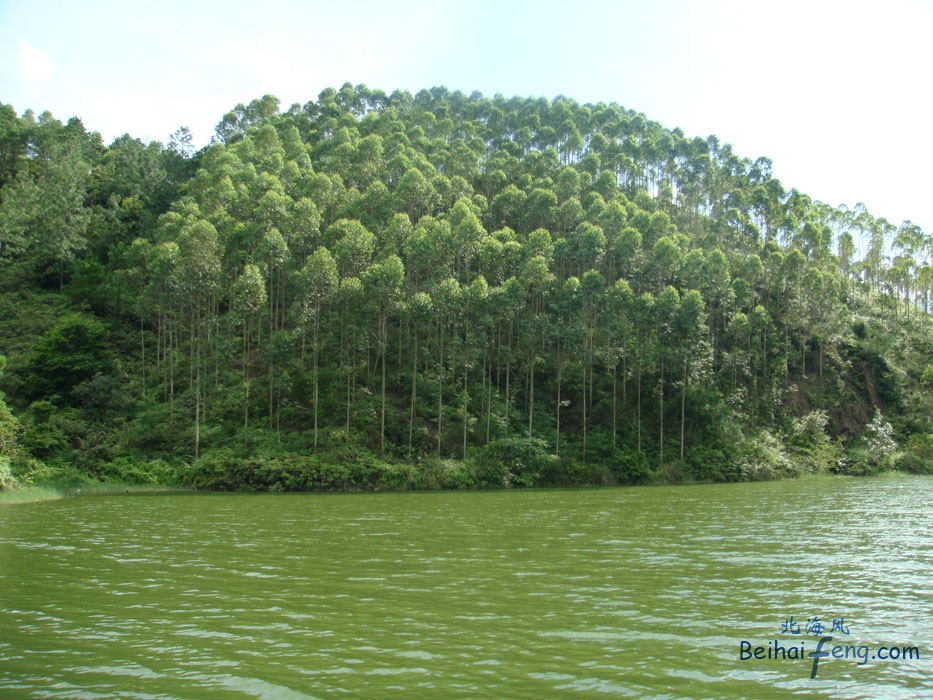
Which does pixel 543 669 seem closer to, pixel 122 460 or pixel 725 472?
pixel 122 460

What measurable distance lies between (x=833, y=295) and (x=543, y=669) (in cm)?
6126

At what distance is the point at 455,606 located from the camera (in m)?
9.88

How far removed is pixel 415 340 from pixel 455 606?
95.1 ft

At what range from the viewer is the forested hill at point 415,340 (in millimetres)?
37750

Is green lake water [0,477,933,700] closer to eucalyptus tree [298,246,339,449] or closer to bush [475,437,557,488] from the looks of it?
bush [475,437,557,488]

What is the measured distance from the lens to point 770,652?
25.7 ft

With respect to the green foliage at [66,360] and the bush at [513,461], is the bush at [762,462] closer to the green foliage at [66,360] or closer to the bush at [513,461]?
the bush at [513,461]

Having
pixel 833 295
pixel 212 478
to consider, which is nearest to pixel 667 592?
pixel 212 478

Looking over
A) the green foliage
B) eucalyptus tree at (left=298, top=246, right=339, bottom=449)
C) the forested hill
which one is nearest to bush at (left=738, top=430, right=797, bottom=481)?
the forested hill

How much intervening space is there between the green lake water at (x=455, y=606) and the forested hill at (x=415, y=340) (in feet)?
58.2

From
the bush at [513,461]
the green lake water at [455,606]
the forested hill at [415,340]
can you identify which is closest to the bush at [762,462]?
the forested hill at [415,340]

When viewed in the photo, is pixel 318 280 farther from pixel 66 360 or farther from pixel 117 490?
pixel 66 360

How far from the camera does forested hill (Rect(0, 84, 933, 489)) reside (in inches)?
1486

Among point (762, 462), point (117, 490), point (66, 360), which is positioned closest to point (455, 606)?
point (117, 490)
